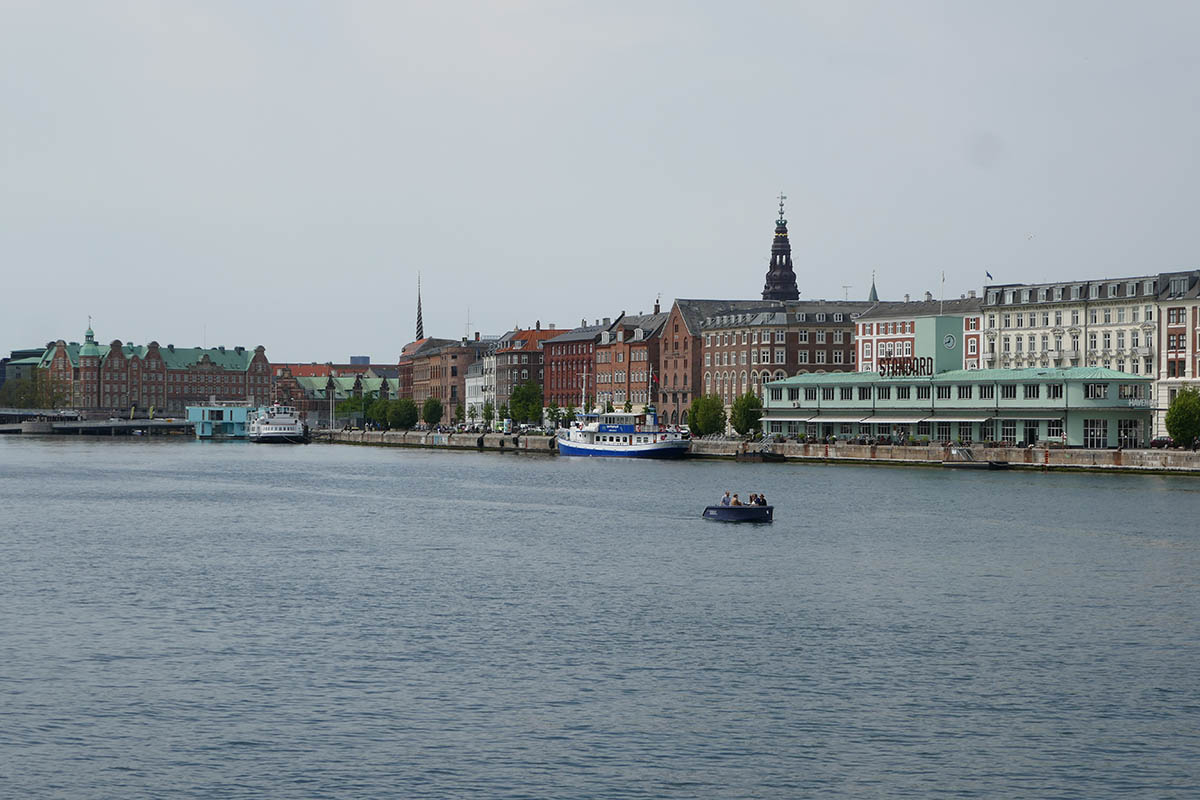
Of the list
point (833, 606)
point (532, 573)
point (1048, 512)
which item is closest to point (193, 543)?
point (532, 573)

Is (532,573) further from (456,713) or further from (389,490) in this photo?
(389,490)

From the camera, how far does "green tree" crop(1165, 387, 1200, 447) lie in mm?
127500

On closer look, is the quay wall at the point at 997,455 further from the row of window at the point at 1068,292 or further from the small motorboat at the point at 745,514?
the small motorboat at the point at 745,514

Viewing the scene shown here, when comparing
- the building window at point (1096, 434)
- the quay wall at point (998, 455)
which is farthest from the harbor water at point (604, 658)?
the building window at point (1096, 434)

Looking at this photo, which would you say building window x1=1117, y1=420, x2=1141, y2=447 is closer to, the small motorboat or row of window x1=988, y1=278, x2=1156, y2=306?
row of window x1=988, y1=278, x2=1156, y2=306

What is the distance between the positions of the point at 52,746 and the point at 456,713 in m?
9.06

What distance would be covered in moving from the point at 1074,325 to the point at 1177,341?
50.6 ft

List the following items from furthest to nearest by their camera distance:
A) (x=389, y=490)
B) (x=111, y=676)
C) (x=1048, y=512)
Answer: (x=389, y=490), (x=1048, y=512), (x=111, y=676)

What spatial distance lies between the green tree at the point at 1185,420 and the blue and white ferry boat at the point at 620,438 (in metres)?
55.4

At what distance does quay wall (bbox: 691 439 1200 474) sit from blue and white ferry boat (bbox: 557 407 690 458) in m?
3.78

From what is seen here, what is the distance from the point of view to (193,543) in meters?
76.2

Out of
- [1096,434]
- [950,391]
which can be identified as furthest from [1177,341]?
[950,391]

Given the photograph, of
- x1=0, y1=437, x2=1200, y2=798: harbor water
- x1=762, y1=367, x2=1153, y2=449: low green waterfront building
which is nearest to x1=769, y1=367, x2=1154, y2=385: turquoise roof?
x1=762, y1=367, x2=1153, y2=449: low green waterfront building

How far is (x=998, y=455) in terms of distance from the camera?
137 metres
